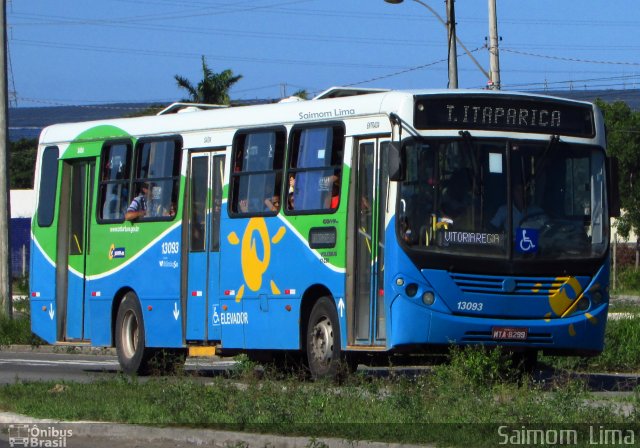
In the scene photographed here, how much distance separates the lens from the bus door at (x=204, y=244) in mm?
18500

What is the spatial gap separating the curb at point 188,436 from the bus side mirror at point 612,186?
636 cm

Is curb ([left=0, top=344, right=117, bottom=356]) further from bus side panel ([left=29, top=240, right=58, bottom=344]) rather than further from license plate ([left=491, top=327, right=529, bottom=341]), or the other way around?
license plate ([left=491, top=327, right=529, bottom=341])

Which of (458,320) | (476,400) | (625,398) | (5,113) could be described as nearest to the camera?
(476,400)

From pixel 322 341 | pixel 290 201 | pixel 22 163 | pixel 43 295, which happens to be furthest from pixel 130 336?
pixel 22 163

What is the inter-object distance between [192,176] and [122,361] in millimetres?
3105

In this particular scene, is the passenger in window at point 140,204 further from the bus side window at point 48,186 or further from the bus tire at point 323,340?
the bus tire at point 323,340

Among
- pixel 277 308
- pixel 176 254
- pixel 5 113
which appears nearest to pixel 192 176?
pixel 176 254

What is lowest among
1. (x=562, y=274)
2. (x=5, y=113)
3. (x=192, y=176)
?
(x=562, y=274)

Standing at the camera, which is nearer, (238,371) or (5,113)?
(238,371)

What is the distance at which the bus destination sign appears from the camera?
50.9 ft

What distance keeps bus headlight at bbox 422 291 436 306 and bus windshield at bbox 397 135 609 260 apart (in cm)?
47

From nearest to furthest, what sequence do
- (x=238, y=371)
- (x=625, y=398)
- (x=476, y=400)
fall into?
(x=476, y=400), (x=625, y=398), (x=238, y=371)

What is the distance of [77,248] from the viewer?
69.6 ft

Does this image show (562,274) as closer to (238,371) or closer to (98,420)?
(238,371)
